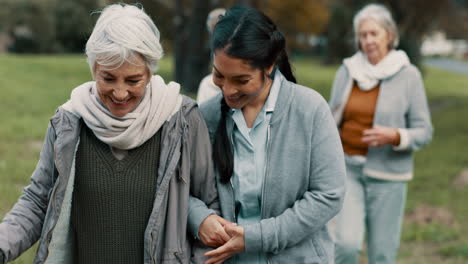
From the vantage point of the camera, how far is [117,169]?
8.82 feet

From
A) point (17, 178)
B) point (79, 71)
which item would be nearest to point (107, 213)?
point (17, 178)

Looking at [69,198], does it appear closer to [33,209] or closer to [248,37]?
[33,209]

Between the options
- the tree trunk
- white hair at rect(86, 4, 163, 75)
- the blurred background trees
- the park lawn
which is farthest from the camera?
the blurred background trees

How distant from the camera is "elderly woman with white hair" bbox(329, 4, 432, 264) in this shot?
4793 mm

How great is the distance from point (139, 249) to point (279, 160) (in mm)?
669

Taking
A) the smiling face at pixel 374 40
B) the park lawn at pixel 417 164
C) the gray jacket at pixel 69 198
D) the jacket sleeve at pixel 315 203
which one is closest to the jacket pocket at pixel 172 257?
the gray jacket at pixel 69 198

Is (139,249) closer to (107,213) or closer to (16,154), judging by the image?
(107,213)

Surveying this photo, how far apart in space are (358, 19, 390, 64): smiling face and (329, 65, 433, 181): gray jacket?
0.21 meters

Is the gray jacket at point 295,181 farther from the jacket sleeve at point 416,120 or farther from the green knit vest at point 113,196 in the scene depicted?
the jacket sleeve at point 416,120

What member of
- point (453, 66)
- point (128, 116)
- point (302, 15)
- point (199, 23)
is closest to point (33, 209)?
point (128, 116)

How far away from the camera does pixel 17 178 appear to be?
7.27m

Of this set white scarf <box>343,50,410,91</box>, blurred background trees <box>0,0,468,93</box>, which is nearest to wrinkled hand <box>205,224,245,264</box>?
blurred background trees <box>0,0,468,93</box>

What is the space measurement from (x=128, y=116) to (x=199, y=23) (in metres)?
17.2

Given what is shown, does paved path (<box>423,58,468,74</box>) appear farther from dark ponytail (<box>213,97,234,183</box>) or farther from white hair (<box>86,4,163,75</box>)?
white hair (<box>86,4,163,75</box>)
